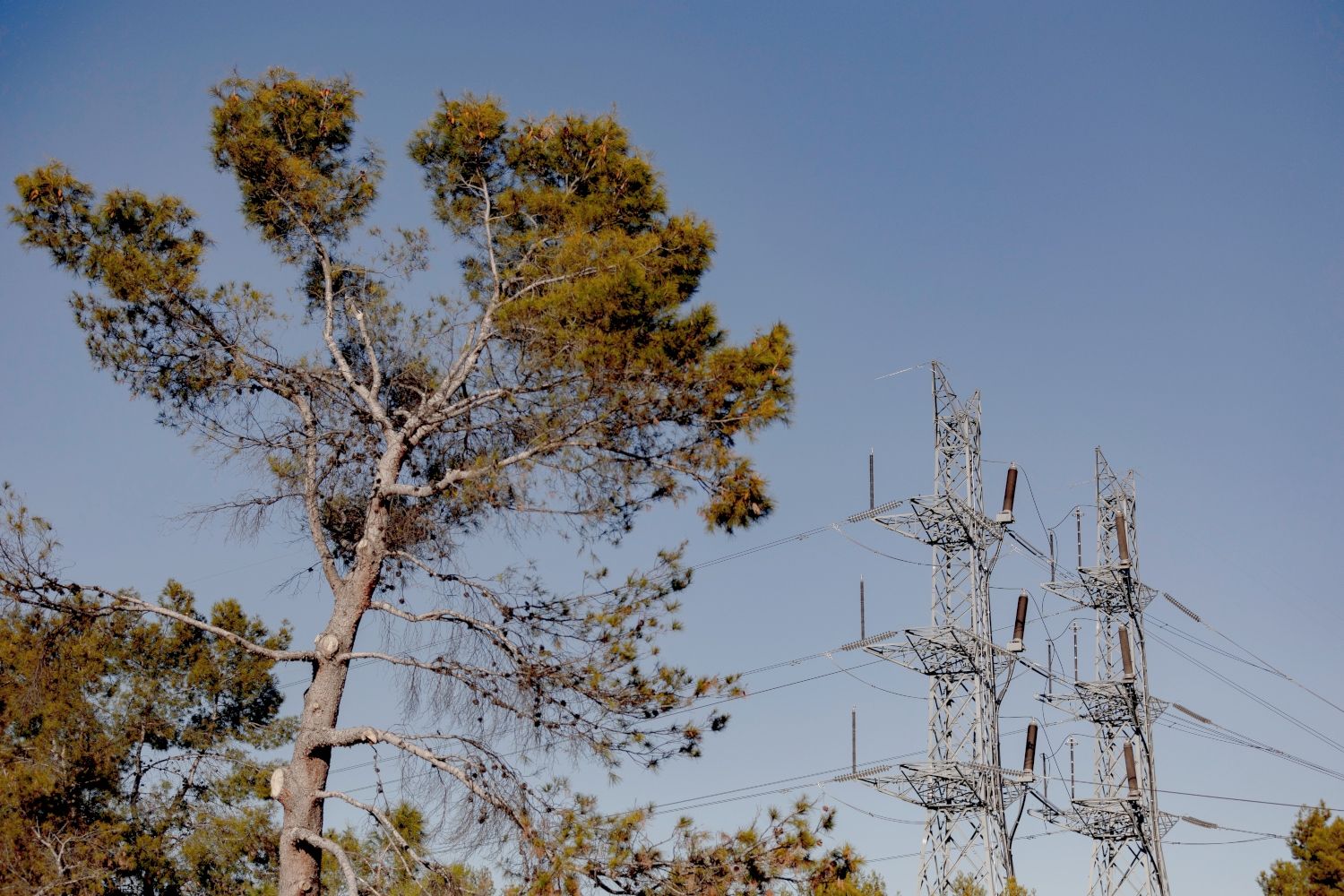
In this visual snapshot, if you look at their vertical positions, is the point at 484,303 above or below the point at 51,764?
above

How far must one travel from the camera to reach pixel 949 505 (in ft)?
81.7

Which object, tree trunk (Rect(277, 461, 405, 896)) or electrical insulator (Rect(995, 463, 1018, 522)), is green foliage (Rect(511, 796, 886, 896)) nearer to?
tree trunk (Rect(277, 461, 405, 896))

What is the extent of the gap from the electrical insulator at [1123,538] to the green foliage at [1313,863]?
961 cm

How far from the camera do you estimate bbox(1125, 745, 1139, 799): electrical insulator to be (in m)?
29.3

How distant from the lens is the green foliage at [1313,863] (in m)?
32.8

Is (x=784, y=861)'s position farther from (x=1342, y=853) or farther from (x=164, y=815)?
(x=1342, y=853)

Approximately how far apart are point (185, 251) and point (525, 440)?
359 cm

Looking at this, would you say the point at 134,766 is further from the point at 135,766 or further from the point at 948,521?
the point at 948,521

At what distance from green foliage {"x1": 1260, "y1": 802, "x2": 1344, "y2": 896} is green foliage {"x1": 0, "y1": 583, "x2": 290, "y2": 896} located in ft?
88.7

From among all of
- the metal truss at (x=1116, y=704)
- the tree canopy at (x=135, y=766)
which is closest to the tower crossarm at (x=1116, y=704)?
the metal truss at (x=1116, y=704)

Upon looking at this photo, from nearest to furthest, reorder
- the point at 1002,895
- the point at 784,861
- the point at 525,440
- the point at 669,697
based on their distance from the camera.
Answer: the point at 784,861 → the point at 669,697 → the point at 525,440 → the point at 1002,895

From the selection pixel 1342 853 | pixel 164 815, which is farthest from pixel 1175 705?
pixel 164 815

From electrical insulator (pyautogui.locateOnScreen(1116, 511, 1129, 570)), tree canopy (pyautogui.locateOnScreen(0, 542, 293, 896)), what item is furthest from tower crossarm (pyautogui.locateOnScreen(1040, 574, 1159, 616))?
tree canopy (pyautogui.locateOnScreen(0, 542, 293, 896))

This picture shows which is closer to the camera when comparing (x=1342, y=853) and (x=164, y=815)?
(x=164, y=815)
